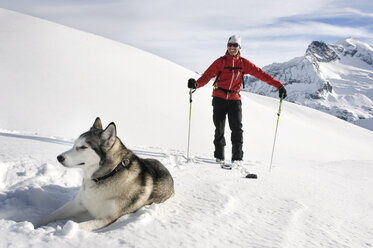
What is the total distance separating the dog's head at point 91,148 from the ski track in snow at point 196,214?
0.60m

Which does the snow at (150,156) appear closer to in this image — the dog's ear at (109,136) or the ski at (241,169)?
the ski at (241,169)

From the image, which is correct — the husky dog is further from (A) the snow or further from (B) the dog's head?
(A) the snow

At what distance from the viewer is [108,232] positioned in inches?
97.5

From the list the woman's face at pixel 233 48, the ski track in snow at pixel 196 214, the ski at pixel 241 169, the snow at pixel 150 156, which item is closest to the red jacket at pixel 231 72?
the woman's face at pixel 233 48

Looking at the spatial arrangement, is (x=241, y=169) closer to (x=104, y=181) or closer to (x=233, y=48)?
(x=233, y=48)

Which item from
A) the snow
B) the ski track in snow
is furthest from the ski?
the ski track in snow

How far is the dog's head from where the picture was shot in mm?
2826

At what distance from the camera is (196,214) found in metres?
3.10

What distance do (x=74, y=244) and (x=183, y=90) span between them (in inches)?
493

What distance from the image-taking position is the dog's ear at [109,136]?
2875mm

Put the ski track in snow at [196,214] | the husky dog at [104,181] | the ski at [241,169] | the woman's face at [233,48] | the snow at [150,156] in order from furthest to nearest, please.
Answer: the woman's face at [233,48] < the ski at [241,169] < the husky dog at [104,181] < the snow at [150,156] < the ski track in snow at [196,214]

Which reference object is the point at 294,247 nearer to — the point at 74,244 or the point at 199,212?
the point at 199,212

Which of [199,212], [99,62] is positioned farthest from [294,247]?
[99,62]

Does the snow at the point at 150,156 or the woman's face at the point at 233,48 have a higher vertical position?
the woman's face at the point at 233,48
